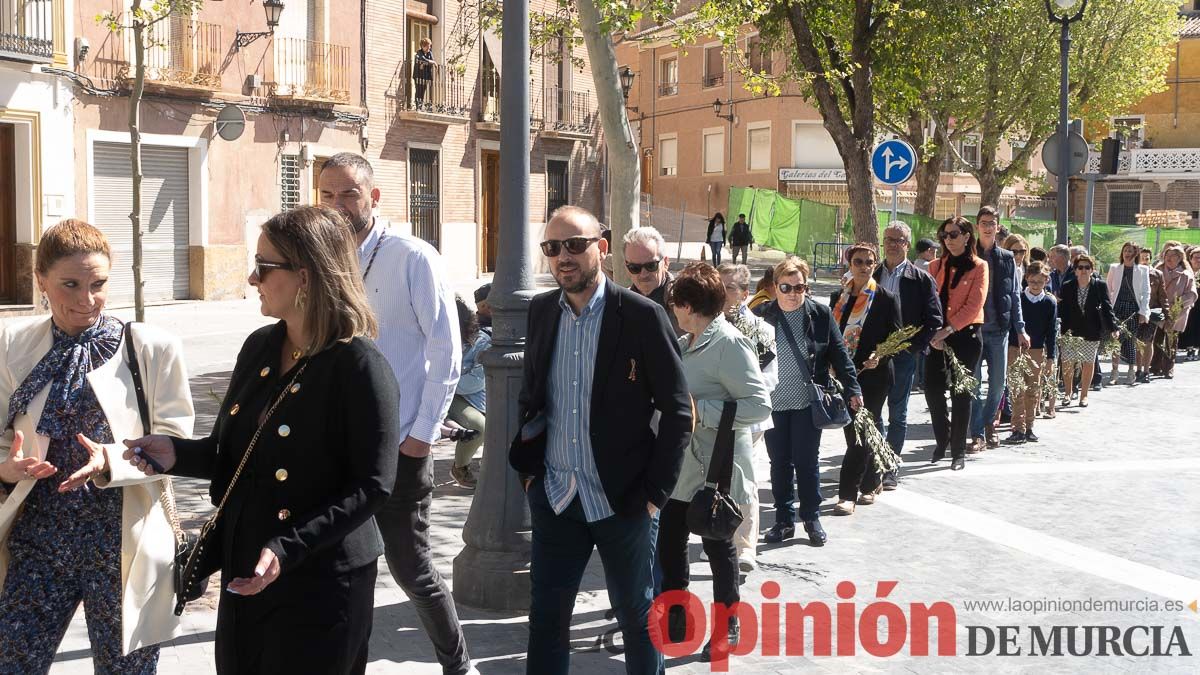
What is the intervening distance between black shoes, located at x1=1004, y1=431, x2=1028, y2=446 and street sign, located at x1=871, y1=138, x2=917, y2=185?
2.96m

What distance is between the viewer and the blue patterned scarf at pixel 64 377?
361 cm

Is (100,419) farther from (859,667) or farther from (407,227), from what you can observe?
(407,227)

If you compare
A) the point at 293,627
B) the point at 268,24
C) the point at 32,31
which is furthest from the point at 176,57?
the point at 293,627

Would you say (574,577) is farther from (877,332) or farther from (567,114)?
(567,114)

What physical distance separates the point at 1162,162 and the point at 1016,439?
44.7 metres

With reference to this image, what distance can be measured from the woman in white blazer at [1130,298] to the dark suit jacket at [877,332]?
867cm

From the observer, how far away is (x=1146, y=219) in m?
33.2

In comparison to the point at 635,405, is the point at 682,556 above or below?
below

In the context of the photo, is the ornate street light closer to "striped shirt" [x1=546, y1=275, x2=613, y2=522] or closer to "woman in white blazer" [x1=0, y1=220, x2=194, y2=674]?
"striped shirt" [x1=546, y1=275, x2=613, y2=522]

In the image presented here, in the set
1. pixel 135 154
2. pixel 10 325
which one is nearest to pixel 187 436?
pixel 10 325

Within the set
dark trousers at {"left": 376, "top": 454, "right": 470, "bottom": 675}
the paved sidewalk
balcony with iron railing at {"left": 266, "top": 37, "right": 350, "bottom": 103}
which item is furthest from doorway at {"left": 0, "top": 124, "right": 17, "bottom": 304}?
dark trousers at {"left": 376, "top": 454, "right": 470, "bottom": 675}

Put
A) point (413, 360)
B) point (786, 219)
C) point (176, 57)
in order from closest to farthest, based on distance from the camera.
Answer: point (413, 360) < point (176, 57) < point (786, 219)

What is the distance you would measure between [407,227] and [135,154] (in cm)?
2061

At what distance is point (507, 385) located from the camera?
594cm
